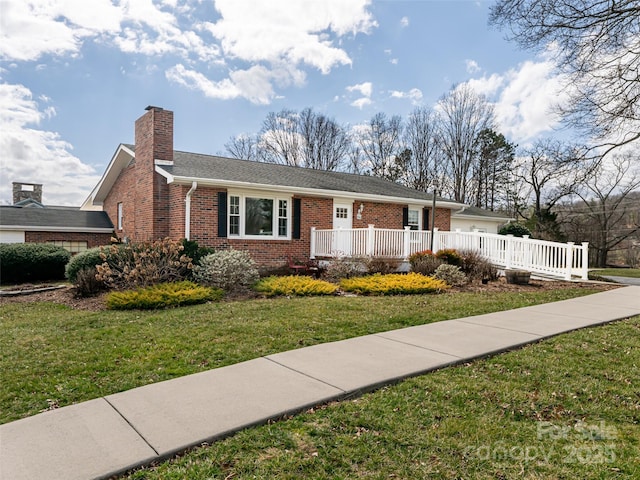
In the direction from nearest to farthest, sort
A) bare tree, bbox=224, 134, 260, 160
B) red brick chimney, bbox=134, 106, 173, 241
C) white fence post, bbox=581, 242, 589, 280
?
white fence post, bbox=581, 242, 589, 280 < red brick chimney, bbox=134, 106, 173, 241 < bare tree, bbox=224, 134, 260, 160

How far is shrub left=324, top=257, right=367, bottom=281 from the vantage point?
11.5 m

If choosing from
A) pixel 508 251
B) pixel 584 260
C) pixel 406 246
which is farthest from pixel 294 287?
pixel 584 260

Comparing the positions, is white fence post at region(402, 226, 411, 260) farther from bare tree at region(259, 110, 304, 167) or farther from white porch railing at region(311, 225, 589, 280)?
bare tree at region(259, 110, 304, 167)

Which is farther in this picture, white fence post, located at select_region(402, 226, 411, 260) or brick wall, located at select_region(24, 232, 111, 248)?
brick wall, located at select_region(24, 232, 111, 248)

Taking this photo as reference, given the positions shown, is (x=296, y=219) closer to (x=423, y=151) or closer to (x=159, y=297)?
(x=159, y=297)

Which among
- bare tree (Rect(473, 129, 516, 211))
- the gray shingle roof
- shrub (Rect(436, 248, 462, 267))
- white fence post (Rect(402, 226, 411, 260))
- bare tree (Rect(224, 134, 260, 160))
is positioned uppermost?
bare tree (Rect(224, 134, 260, 160))

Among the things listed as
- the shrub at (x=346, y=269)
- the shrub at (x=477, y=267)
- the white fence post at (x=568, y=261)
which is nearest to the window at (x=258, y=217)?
the shrub at (x=346, y=269)

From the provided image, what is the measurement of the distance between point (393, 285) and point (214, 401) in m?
6.72

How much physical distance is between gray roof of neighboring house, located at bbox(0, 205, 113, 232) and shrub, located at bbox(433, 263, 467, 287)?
552 inches

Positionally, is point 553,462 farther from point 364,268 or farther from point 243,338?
point 364,268

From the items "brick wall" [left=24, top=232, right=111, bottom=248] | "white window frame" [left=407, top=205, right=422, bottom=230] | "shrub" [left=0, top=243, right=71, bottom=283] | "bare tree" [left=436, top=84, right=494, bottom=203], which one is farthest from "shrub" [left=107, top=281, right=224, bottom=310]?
"bare tree" [left=436, top=84, right=494, bottom=203]

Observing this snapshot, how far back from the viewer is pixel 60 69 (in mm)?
12016

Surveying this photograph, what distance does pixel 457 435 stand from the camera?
118 inches

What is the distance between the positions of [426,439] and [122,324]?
208 inches
